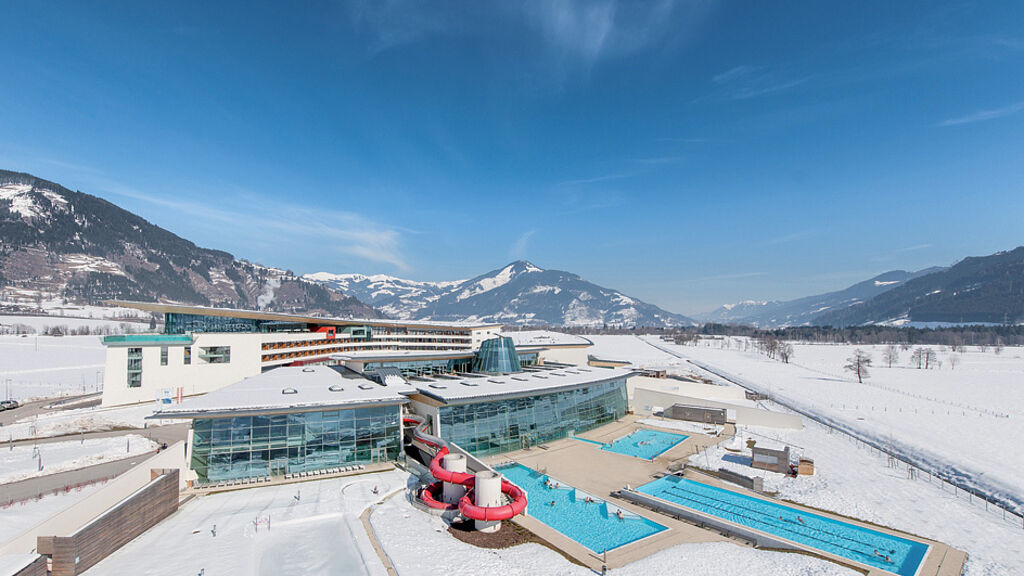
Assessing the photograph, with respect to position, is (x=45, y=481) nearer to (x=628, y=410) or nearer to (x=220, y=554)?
(x=220, y=554)

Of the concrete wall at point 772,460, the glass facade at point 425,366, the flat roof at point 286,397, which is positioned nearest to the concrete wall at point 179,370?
the glass facade at point 425,366

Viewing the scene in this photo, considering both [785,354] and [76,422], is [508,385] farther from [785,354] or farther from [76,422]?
[785,354]

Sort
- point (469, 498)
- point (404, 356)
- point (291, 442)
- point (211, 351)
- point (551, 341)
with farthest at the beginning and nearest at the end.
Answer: point (551, 341) < point (211, 351) < point (404, 356) < point (291, 442) < point (469, 498)

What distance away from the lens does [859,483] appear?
110ft

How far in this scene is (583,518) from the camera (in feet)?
84.7

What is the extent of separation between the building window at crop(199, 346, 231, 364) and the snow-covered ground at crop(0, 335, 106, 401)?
87.2ft

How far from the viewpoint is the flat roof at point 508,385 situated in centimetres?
3631

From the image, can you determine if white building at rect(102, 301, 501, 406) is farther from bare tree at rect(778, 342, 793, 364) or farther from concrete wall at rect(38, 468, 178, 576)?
bare tree at rect(778, 342, 793, 364)

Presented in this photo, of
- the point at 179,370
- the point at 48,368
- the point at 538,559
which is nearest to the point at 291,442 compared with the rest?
the point at 538,559

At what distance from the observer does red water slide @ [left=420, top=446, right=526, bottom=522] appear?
2277 cm

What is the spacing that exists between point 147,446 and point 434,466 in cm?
2956

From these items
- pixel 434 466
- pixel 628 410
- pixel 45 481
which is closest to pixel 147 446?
pixel 45 481

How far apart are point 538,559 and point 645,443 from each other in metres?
25.1

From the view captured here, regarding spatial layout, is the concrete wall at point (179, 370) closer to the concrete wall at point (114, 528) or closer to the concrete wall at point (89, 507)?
the concrete wall at point (89, 507)
